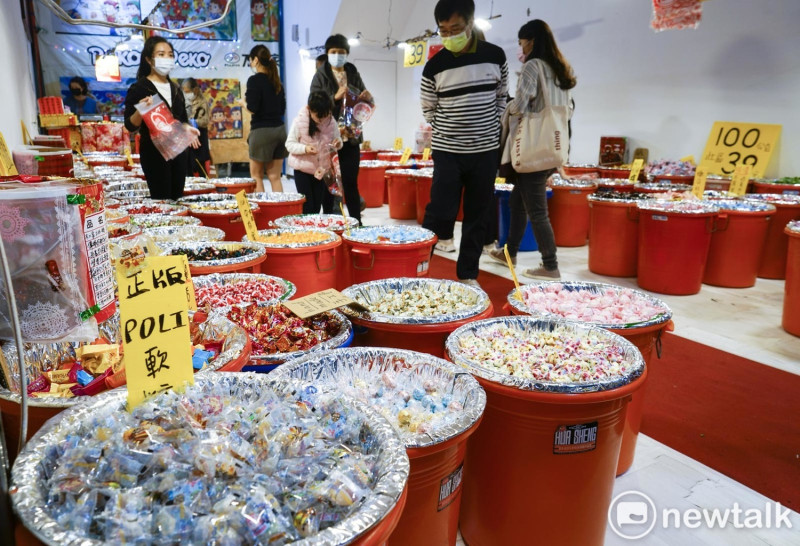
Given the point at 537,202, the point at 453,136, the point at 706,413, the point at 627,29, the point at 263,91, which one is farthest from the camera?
the point at 627,29

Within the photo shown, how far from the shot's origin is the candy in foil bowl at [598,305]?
195 centimetres

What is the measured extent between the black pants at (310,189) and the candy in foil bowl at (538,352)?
3234 mm

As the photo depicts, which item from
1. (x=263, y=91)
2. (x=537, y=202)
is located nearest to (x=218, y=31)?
(x=263, y=91)

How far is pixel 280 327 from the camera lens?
71.2 inches

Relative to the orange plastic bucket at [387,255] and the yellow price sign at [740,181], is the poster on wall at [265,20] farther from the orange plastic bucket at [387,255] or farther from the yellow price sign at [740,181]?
the orange plastic bucket at [387,255]

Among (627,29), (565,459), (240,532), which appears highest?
(627,29)

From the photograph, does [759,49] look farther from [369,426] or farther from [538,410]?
[369,426]

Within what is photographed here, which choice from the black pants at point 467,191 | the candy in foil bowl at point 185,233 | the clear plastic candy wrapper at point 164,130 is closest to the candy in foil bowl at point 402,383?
the candy in foil bowl at point 185,233

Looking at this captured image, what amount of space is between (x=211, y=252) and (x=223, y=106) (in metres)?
10.5

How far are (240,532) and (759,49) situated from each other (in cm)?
715

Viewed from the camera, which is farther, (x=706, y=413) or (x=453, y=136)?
(x=453, y=136)

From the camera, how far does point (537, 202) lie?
420cm

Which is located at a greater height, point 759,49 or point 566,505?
point 759,49

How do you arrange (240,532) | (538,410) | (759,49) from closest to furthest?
(240,532)
(538,410)
(759,49)
